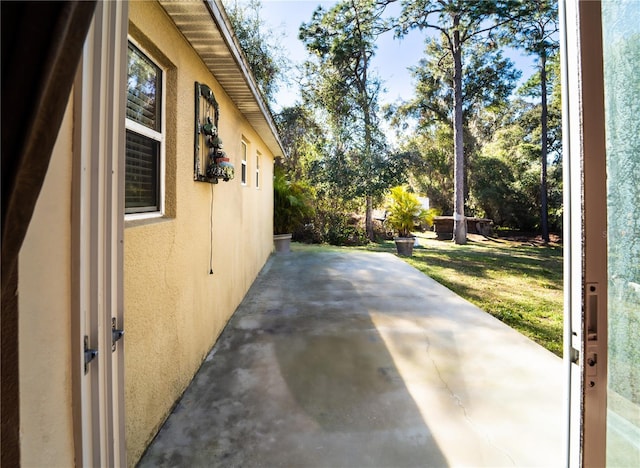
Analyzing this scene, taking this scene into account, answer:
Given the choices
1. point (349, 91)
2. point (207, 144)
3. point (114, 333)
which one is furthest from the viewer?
point (349, 91)

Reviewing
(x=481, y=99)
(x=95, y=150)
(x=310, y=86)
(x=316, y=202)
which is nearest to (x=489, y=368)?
(x=95, y=150)

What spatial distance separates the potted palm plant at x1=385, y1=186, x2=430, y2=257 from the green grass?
532 millimetres

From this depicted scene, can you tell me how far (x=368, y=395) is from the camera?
279cm

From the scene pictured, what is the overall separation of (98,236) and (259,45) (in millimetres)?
15225

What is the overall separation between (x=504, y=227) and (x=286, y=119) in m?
14.3

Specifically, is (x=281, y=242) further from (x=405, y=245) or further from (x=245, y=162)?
(x=245, y=162)

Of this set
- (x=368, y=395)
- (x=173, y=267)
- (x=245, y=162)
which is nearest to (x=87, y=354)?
(x=173, y=267)

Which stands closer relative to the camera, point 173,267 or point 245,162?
point 173,267

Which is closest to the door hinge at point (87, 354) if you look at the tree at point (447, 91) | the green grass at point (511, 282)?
the green grass at point (511, 282)

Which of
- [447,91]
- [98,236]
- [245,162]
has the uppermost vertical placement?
[447,91]

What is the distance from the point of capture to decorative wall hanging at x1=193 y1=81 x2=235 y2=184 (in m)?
3.15

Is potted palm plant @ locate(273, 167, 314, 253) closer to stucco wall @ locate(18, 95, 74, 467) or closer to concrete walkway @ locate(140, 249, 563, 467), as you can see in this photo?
concrete walkway @ locate(140, 249, 563, 467)

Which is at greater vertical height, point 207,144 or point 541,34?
Result: point 541,34

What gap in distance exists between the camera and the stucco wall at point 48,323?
92cm
